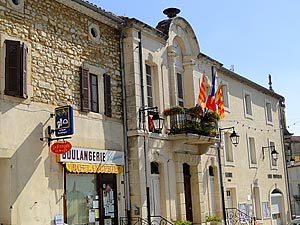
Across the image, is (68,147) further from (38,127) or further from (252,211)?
(252,211)

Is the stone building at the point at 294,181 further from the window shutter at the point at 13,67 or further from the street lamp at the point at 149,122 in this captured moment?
the window shutter at the point at 13,67

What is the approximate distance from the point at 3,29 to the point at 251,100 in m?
16.1

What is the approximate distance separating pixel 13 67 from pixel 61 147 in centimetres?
217

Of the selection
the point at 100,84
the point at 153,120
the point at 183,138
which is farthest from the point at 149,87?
the point at 100,84

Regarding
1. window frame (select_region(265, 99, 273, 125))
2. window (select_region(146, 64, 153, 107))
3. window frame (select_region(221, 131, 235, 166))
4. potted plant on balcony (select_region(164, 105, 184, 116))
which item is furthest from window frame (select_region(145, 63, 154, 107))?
window frame (select_region(265, 99, 273, 125))

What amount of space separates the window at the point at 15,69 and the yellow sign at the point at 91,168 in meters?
2.21

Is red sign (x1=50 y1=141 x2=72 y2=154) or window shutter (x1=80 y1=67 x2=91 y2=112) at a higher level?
window shutter (x1=80 y1=67 x2=91 y2=112)

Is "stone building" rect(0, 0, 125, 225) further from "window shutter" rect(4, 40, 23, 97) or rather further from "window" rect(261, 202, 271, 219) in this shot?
"window" rect(261, 202, 271, 219)

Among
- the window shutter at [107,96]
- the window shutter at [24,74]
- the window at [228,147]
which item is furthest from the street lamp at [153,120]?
the window at [228,147]

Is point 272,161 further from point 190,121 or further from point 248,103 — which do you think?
point 190,121

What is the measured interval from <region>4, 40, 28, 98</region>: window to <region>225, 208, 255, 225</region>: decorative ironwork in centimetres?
1118

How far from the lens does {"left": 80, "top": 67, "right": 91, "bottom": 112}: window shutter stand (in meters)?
13.0

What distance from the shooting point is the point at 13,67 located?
36.0 feet

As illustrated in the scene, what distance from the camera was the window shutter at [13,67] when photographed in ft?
35.6
